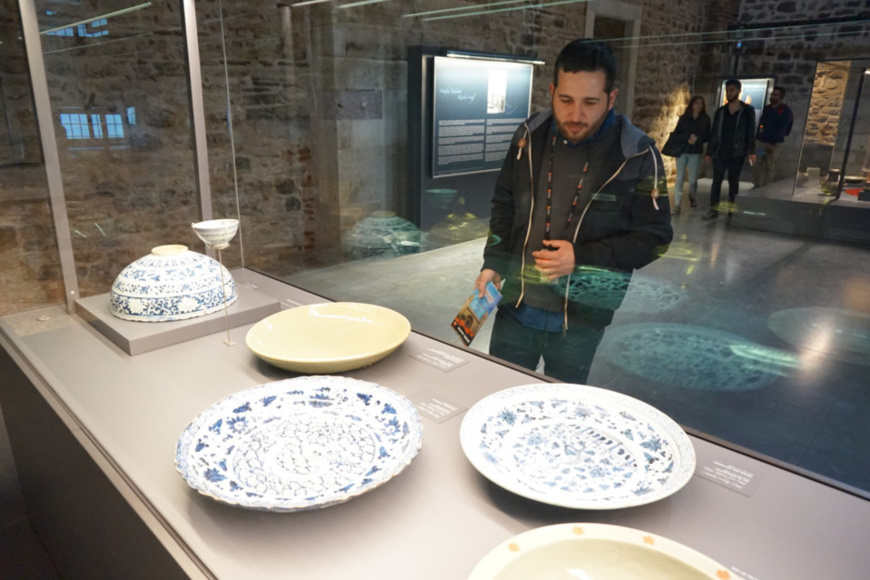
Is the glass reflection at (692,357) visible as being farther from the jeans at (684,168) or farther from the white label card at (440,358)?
the white label card at (440,358)

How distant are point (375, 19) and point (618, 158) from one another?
184 cm

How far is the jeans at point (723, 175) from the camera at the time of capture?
146 centimetres

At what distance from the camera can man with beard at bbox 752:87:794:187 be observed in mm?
1345

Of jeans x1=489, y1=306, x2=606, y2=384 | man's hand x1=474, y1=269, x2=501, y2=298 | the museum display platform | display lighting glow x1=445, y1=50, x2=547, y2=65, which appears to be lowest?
jeans x1=489, y1=306, x2=606, y2=384

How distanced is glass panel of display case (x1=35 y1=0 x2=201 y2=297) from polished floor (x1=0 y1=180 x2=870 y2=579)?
70cm

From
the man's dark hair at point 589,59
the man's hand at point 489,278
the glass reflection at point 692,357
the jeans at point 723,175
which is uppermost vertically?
the man's dark hair at point 589,59

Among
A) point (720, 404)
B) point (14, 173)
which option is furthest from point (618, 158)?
point (14, 173)

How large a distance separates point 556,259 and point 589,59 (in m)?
0.50

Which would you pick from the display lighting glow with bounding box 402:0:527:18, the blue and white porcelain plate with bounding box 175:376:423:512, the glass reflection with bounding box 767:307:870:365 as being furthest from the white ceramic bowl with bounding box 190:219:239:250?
the glass reflection with bounding box 767:307:870:365

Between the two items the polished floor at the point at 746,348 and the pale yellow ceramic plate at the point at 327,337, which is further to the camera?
the polished floor at the point at 746,348

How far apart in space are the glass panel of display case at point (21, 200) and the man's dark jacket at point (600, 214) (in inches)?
52.2

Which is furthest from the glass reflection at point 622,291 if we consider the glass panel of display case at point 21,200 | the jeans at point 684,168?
the glass panel of display case at point 21,200

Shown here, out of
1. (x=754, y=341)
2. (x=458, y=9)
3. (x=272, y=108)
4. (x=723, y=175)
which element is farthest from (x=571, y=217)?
(x=272, y=108)

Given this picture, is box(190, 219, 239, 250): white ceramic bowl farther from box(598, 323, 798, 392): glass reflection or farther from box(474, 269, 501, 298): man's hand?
box(598, 323, 798, 392): glass reflection
